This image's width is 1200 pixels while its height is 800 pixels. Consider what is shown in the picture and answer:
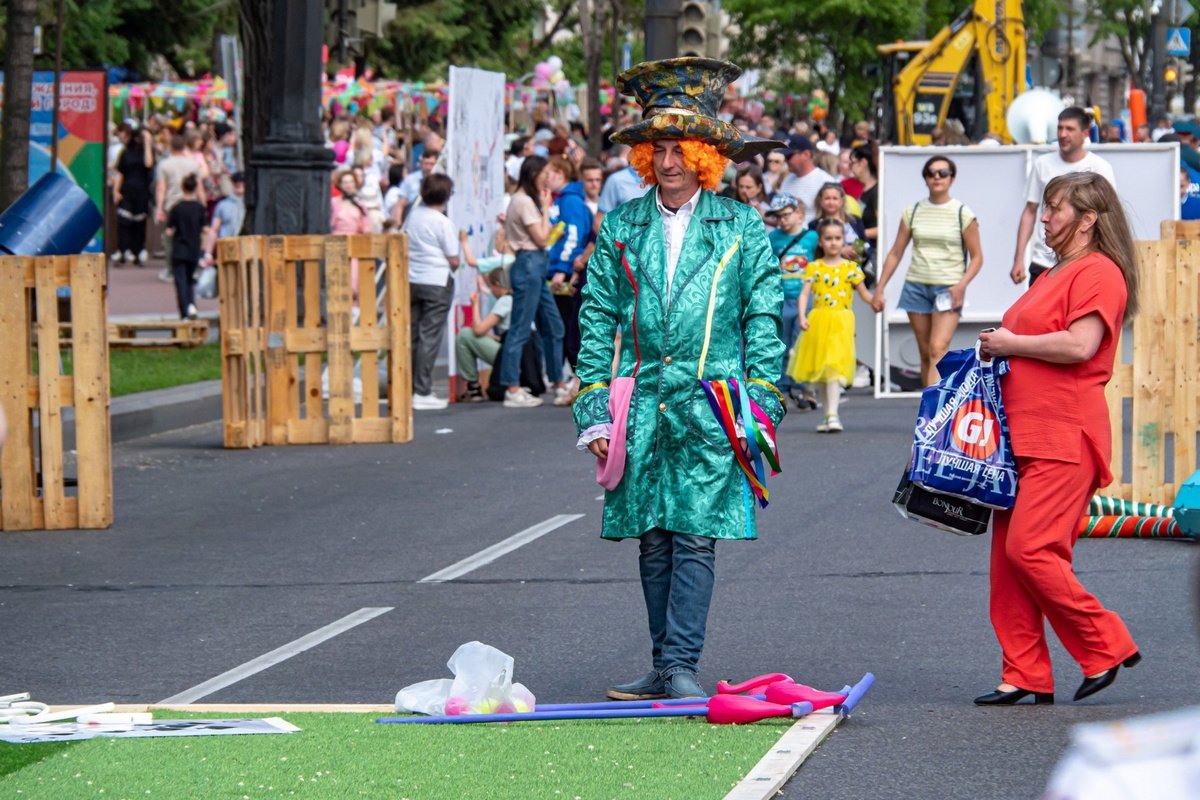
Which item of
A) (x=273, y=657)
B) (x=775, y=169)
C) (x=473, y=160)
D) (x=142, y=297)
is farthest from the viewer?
(x=142, y=297)

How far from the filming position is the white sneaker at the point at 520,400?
16.8 metres

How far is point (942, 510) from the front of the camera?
6.61 m

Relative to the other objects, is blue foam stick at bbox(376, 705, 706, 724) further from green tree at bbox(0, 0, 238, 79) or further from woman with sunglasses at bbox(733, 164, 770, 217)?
green tree at bbox(0, 0, 238, 79)

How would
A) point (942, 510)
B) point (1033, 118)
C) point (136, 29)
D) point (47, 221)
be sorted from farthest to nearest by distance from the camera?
point (136, 29), point (1033, 118), point (47, 221), point (942, 510)

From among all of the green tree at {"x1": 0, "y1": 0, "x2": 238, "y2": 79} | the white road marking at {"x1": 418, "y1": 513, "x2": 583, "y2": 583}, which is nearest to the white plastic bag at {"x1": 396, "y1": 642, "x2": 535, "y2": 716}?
the white road marking at {"x1": 418, "y1": 513, "x2": 583, "y2": 583}

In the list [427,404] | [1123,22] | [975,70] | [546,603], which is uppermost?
[1123,22]

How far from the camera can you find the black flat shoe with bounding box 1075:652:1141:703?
632cm

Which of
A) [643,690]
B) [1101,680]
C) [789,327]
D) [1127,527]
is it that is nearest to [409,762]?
[643,690]

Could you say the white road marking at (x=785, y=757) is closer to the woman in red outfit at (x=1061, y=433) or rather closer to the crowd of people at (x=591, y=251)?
the woman in red outfit at (x=1061, y=433)

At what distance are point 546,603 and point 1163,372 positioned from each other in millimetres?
3484

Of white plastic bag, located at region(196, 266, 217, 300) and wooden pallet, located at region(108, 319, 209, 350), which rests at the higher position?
white plastic bag, located at region(196, 266, 217, 300)

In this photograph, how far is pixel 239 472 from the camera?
42.8 feet

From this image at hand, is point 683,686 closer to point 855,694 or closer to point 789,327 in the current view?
point 855,694

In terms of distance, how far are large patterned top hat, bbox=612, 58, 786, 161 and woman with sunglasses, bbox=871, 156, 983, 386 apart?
7.55 m
